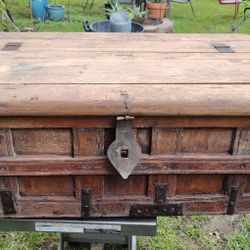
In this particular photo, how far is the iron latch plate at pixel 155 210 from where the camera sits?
4.07ft

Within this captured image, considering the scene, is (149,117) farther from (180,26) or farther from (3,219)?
(180,26)

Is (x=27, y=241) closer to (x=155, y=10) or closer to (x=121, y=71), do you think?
(x=121, y=71)

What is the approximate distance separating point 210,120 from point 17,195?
0.63 m

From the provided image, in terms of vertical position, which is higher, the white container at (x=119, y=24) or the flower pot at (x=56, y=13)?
the white container at (x=119, y=24)

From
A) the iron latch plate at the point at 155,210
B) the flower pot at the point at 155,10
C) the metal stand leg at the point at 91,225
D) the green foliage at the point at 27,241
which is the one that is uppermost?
the iron latch plate at the point at 155,210

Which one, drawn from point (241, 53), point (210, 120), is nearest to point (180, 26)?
point (241, 53)

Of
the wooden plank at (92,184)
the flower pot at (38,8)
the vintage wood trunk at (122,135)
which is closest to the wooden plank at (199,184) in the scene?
the vintage wood trunk at (122,135)

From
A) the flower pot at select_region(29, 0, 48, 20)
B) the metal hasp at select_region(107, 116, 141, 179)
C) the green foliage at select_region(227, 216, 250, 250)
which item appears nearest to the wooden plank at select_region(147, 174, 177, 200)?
the metal hasp at select_region(107, 116, 141, 179)

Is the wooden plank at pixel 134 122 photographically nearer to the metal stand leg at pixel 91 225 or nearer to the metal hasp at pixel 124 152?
the metal hasp at pixel 124 152

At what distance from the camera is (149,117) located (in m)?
1.08

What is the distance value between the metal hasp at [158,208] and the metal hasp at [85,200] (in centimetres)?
14

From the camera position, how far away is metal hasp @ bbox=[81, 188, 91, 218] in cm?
120

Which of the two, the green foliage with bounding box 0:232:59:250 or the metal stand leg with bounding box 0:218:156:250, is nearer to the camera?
the metal stand leg with bounding box 0:218:156:250

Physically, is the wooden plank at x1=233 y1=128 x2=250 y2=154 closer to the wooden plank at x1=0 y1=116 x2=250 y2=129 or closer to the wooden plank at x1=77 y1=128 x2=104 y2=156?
the wooden plank at x1=0 y1=116 x2=250 y2=129
